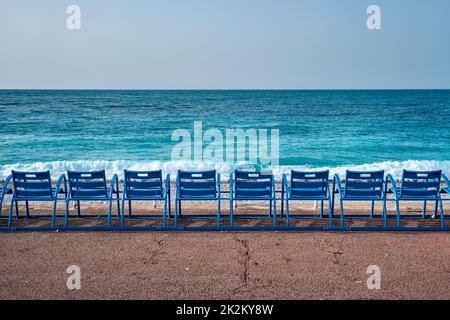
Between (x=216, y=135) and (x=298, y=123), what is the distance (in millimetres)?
10390

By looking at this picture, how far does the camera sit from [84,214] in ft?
29.8

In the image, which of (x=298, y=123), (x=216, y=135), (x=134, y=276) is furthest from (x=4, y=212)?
(x=298, y=123)

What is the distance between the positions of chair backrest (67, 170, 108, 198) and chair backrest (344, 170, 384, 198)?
171 inches

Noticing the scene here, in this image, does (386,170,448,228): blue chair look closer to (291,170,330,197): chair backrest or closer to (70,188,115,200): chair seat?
(291,170,330,197): chair backrest

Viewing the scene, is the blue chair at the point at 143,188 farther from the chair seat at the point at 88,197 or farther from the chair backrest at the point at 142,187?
the chair seat at the point at 88,197

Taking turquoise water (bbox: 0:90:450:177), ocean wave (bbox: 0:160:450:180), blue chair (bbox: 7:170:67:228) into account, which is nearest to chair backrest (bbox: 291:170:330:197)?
blue chair (bbox: 7:170:67:228)

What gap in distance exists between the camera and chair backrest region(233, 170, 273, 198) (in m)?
8.18

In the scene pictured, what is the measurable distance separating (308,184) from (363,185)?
3.22ft

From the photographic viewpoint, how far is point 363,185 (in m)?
8.16

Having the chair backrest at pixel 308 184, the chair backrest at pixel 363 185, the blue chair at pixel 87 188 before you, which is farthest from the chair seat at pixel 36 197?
the chair backrest at pixel 363 185

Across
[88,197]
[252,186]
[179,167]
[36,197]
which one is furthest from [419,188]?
[179,167]

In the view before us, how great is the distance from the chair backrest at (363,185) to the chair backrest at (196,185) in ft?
7.82

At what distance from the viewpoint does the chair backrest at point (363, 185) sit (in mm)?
8129
